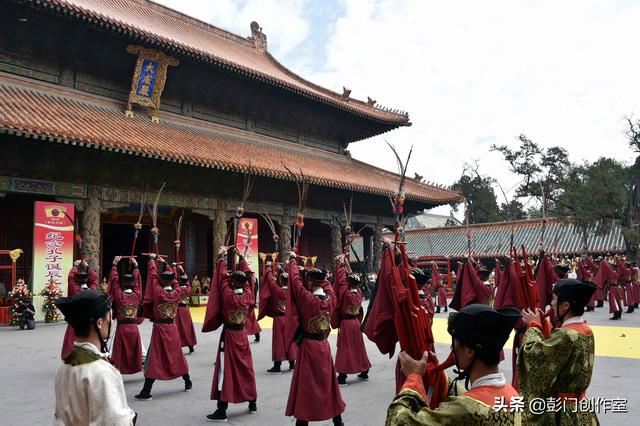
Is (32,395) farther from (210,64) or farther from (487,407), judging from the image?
(210,64)

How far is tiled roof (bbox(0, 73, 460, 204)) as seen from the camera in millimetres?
11922

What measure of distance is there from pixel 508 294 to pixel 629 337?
519 centimetres

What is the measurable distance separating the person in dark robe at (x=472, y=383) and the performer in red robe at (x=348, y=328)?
14.8 ft

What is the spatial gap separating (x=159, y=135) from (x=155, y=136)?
11.2 inches

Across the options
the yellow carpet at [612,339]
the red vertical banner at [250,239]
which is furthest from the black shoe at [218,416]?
the red vertical banner at [250,239]

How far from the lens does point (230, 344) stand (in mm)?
5578

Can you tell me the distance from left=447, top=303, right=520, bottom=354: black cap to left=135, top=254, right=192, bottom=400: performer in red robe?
16.2 feet

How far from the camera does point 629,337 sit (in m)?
10.4

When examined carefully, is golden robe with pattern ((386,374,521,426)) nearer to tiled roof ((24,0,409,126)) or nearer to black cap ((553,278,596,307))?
black cap ((553,278,596,307))

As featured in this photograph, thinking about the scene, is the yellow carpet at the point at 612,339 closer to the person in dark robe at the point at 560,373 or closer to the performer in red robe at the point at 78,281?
the performer in red robe at the point at 78,281

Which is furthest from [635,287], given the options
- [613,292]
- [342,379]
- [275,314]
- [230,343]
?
[230,343]

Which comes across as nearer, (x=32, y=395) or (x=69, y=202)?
(x=32, y=395)

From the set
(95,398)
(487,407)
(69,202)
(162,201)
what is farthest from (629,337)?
(69,202)

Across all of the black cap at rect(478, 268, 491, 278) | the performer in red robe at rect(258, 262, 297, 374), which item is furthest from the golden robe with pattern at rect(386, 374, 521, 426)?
the black cap at rect(478, 268, 491, 278)
